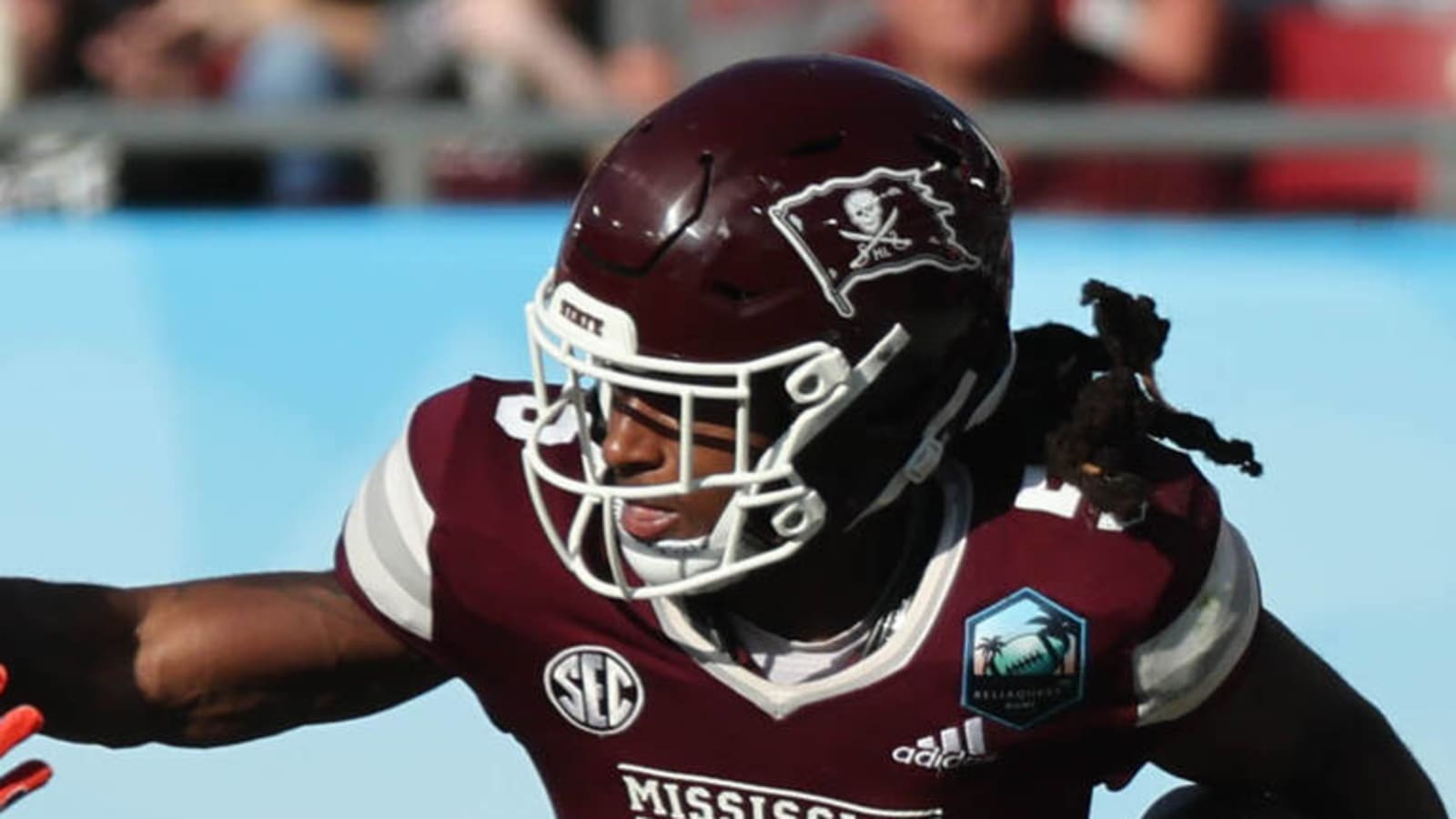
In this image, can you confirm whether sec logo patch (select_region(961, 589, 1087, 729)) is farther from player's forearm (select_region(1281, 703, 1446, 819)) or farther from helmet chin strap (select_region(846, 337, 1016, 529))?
player's forearm (select_region(1281, 703, 1446, 819))

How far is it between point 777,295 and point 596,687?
0.37 metres

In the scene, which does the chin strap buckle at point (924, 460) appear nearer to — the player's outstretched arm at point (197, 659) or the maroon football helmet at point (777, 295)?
the maroon football helmet at point (777, 295)

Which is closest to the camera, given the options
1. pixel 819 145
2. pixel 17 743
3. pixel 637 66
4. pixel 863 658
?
pixel 17 743

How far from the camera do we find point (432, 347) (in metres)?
4.21

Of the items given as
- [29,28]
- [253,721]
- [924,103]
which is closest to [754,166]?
[924,103]

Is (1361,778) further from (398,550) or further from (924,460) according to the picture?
(398,550)

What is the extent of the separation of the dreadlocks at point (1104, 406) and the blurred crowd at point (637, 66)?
296 centimetres

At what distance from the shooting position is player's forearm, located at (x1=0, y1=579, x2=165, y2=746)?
6.79 ft

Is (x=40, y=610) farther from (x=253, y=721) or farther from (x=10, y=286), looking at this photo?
(x=10, y=286)

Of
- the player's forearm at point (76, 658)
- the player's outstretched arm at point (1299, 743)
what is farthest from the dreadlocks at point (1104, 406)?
the player's forearm at point (76, 658)

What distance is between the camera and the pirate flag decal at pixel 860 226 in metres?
1.98

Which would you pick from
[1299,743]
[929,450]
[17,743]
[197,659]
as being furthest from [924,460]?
[17,743]

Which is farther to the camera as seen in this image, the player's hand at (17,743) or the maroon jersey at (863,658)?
the maroon jersey at (863,658)

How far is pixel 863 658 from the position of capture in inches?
83.0
